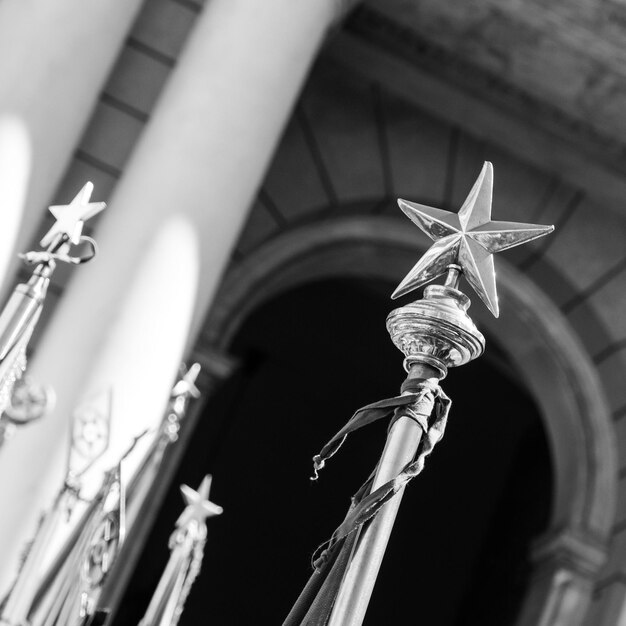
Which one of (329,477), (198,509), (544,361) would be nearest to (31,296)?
(198,509)

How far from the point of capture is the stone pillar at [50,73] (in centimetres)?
564

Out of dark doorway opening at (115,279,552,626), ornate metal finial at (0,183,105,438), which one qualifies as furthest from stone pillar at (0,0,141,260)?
dark doorway opening at (115,279,552,626)

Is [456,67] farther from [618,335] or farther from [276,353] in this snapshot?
[276,353]

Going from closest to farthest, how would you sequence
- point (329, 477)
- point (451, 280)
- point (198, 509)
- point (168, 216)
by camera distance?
point (451, 280) < point (198, 509) < point (168, 216) < point (329, 477)

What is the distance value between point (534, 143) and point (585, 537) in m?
2.32

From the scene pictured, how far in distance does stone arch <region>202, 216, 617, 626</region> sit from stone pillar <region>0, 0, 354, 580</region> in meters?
1.56

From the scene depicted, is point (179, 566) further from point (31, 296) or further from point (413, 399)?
point (413, 399)

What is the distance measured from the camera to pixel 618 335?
804 cm

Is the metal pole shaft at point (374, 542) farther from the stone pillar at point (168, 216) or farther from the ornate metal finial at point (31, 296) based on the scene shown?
the stone pillar at point (168, 216)

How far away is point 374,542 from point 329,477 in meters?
11.7

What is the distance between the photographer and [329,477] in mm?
13930

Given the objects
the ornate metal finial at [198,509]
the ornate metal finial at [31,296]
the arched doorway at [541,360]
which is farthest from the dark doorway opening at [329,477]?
the ornate metal finial at [31,296]

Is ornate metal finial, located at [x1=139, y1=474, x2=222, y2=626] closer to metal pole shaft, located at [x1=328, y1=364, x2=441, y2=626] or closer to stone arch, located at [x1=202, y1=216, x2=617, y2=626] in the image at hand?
metal pole shaft, located at [x1=328, y1=364, x2=441, y2=626]

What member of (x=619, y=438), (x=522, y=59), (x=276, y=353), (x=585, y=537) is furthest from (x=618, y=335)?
(x=276, y=353)
